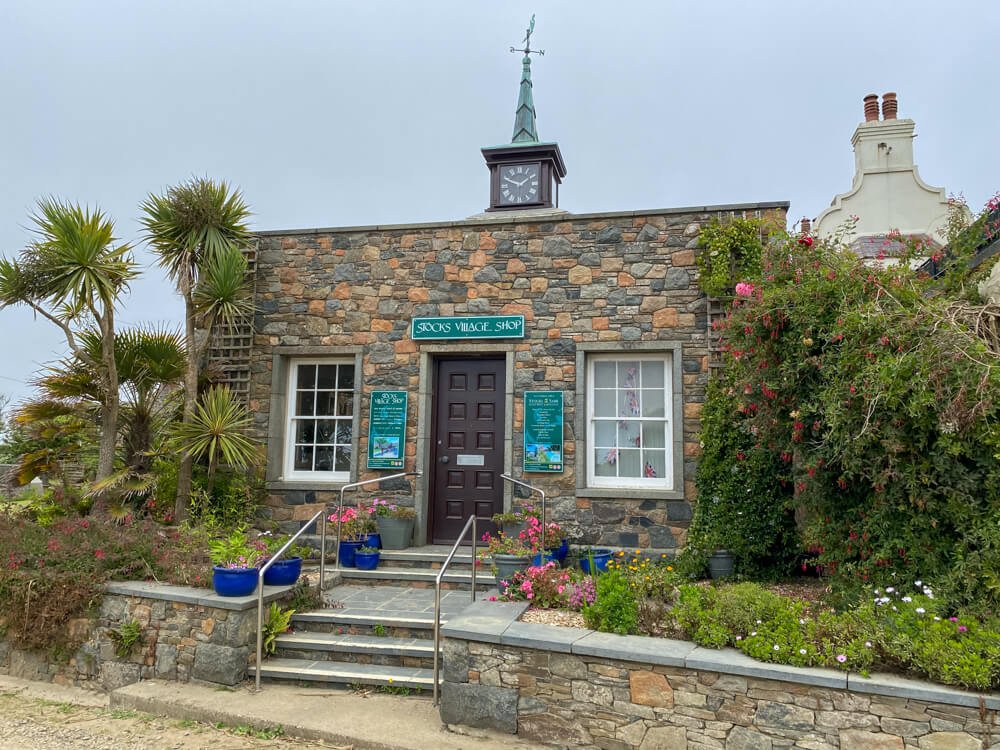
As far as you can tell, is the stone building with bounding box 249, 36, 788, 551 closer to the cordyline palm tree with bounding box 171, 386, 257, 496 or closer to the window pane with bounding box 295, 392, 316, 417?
the window pane with bounding box 295, 392, 316, 417

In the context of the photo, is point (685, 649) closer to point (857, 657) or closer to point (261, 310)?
point (857, 657)

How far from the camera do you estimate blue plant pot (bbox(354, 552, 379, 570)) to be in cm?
705

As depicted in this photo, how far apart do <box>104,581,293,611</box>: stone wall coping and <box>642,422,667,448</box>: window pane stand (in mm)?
4175

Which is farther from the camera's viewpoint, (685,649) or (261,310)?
(261,310)

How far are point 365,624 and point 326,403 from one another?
12.4 feet

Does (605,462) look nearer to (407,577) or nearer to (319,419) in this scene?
(407,577)

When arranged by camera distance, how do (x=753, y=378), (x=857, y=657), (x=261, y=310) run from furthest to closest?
(x=261, y=310) < (x=753, y=378) < (x=857, y=657)

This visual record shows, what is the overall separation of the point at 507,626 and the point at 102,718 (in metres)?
2.92

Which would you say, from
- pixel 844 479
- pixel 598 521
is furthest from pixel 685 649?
pixel 598 521

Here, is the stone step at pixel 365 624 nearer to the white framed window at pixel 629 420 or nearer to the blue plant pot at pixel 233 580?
the blue plant pot at pixel 233 580

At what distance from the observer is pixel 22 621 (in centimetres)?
551

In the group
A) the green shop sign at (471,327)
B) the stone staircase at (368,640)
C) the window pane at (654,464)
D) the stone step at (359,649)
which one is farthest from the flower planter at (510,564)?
the green shop sign at (471,327)

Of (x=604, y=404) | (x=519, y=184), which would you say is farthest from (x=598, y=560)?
(x=519, y=184)

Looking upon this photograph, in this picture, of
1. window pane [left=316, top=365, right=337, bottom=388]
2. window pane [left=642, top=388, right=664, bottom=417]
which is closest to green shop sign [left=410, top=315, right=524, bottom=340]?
window pane [left=316, top=365, right=337, bottom=388]
